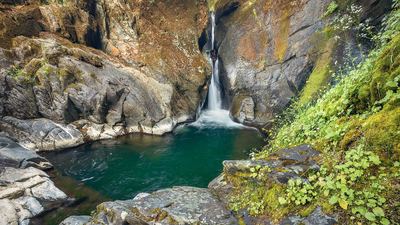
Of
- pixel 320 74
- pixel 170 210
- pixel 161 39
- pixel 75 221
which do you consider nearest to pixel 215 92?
pixel 161 39

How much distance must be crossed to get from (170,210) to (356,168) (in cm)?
325

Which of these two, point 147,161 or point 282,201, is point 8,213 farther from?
point 282,201

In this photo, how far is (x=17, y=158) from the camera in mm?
14016

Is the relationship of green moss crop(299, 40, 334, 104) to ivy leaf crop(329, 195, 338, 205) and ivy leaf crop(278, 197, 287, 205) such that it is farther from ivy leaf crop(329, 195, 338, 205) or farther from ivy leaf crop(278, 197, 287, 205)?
ivy leaf crop(329, 195, 338, 205)

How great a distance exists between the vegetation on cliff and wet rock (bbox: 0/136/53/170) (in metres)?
12.5

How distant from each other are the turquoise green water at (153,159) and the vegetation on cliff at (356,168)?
9460mm

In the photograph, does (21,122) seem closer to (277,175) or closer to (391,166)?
(277,175)

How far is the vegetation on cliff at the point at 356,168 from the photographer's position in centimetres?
373

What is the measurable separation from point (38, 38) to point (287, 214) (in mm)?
22753

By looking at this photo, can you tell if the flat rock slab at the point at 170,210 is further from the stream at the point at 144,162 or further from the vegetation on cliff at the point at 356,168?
the stream at the point at 144,162

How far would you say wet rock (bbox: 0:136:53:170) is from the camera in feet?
44.9

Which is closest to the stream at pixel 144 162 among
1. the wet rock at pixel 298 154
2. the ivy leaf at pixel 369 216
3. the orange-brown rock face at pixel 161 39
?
the orange-brown rock face at pixel 161 39

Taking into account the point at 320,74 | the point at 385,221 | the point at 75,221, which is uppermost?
the point at 320,74

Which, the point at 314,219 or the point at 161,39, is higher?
the point at 161,39
